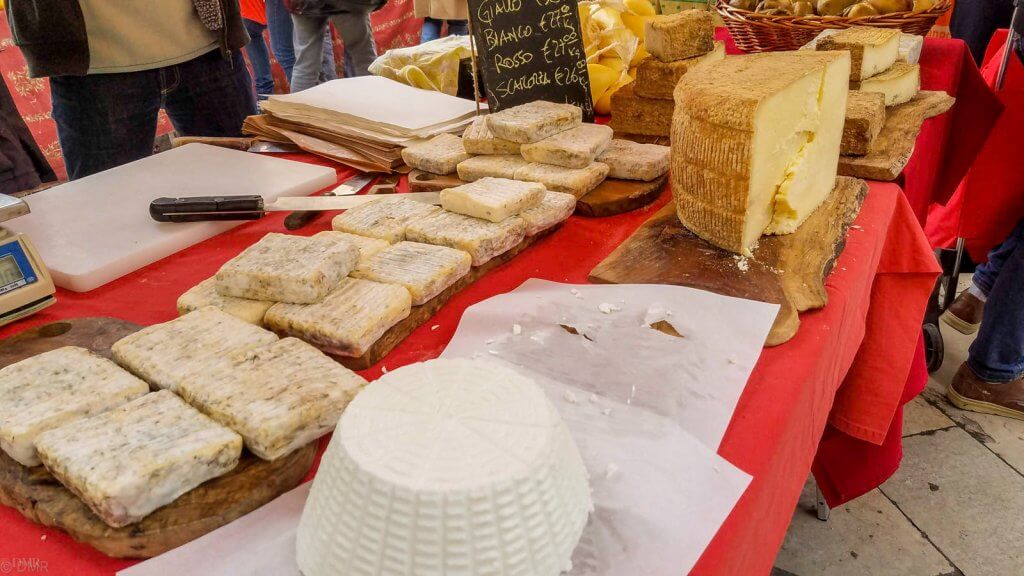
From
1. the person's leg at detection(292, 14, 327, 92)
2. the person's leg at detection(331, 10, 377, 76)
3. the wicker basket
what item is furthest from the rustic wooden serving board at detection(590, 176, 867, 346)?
the person's leg at detection(292, 14, 327, 92)

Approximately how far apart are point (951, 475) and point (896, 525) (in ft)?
1.43

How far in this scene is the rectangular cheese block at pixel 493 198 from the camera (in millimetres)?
1569

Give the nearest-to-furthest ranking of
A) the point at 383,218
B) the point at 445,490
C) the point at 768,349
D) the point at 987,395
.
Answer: the point at 445,490 < the point at 768,349 < the point at 383,218 < the point at 987,395

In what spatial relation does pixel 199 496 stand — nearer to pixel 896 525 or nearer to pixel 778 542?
pixel 778 542

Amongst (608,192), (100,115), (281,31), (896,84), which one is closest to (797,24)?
(896,84)

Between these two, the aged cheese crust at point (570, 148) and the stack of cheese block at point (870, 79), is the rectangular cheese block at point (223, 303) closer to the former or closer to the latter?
the aged cheese crust at point (570, 148)

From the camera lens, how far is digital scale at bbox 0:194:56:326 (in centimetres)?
135

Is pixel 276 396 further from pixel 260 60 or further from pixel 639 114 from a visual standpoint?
pixel 260 60

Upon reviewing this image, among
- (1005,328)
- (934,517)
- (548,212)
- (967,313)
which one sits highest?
(548,212)

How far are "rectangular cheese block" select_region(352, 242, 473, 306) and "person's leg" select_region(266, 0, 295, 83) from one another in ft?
15.7

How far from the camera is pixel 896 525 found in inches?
97.5

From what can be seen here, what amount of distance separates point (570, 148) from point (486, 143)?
0.28 meters

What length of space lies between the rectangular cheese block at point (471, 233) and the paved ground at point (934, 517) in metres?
1.61

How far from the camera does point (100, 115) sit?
2521 mm
